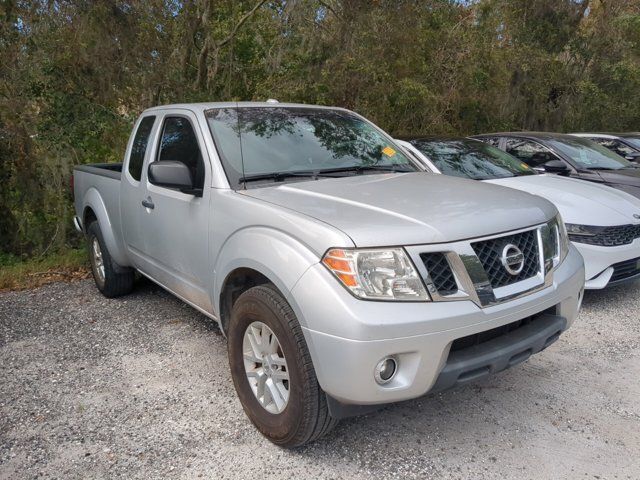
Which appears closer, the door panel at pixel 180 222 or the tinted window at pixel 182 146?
the door panel at pixel 180 222

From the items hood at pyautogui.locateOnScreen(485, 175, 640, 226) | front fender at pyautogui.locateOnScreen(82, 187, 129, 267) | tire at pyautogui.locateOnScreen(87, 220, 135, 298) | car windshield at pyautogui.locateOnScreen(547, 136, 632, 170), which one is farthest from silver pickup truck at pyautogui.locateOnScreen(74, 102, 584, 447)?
car windshield at pyautogui.locateOnScreen(547, 136, 632, 170)

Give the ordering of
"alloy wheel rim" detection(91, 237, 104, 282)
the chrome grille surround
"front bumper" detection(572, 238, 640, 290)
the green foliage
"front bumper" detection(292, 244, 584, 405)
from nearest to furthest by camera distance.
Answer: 1. "front bumper" detection(292, 244, 584, 405)
2. the chrome grille surround
3. "front bumper" detection(572, 238, 640, 290)
4. "alloy wheel rim" detection(91, 237, 104, 282)
5. the green foliage

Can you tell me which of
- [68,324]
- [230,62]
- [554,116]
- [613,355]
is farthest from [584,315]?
[554,116]

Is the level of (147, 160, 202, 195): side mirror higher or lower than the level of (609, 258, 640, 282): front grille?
higher

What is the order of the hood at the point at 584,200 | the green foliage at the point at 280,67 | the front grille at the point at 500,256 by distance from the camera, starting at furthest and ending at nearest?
the green foliage at the point at 280,67 → the hood at the point at 584,200 → the front grille at the point at 500,256

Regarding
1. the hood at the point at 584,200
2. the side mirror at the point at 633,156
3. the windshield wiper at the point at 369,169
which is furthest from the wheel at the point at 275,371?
the side mirror at the point at 633,156

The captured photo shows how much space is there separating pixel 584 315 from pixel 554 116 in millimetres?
13740

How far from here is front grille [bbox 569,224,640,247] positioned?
4902mm

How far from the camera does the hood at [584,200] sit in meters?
4.97

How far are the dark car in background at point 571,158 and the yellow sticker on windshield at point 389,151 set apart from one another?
11.6 feet

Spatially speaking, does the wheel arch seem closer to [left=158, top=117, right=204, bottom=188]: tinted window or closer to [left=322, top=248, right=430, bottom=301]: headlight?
[left=322, top=248, right=430, bottom=301]: headlight

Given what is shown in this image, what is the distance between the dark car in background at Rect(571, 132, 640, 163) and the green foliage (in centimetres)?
354

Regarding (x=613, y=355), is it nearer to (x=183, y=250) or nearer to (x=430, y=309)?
(x=430, y=309)

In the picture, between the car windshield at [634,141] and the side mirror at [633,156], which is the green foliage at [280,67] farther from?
the side mirror at [633,156]
